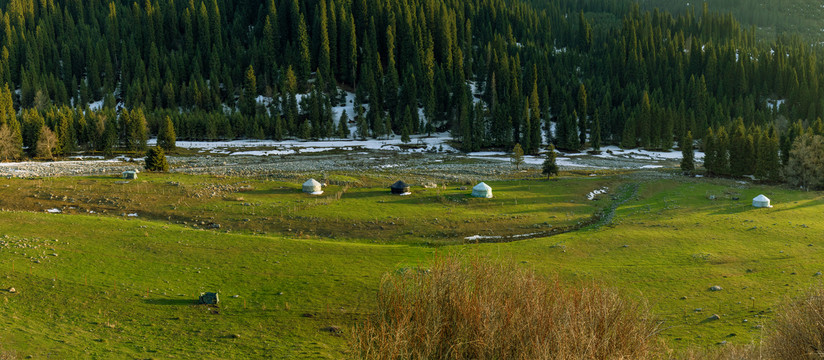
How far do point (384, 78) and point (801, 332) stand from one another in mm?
152546

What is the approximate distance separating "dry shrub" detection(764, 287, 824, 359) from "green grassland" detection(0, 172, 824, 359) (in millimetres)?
4789

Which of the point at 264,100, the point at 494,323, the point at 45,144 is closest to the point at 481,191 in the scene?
the point at 494,323

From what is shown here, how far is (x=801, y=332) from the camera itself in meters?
16.5

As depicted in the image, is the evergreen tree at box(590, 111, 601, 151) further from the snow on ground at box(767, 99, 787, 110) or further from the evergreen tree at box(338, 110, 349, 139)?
the evergreen tree at box(338, 110, 349, 139)

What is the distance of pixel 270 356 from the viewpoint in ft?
66.5

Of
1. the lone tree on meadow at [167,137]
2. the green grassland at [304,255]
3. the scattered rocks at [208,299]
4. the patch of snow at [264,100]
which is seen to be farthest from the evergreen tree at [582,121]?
the scattered rocks at [208,299]

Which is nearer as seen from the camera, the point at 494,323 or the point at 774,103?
the point at 494,323

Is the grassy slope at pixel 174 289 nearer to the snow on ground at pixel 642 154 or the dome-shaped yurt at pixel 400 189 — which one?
the dome-shaped yurt at pixel 400 189

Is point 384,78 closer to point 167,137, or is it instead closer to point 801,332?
point 167,137

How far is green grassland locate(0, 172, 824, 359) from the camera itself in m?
22.2

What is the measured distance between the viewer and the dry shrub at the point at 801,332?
16031 mm

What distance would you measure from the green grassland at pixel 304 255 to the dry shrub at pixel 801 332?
4.79m

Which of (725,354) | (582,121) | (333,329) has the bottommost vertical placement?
(333,329)

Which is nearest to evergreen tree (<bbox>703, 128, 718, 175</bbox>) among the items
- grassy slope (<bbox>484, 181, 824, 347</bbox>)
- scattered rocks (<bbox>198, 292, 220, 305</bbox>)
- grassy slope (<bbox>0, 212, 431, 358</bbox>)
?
grassy slope (<bbox>484, 181, 824, 347</bbox>)
